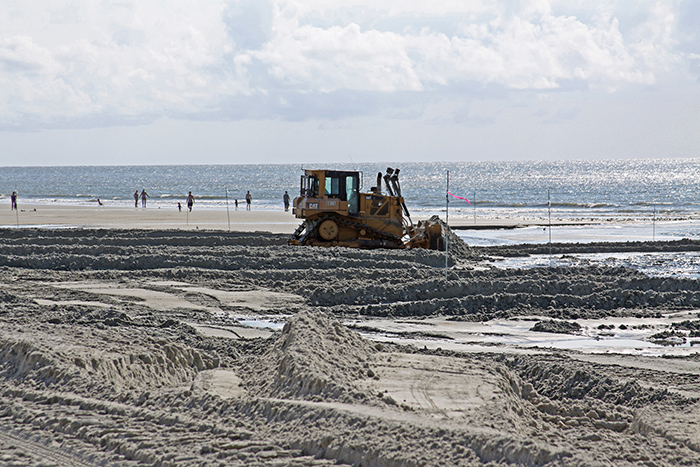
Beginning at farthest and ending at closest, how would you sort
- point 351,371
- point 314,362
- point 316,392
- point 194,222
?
point 194,222
point 351,371
point 314,362
point 316,392

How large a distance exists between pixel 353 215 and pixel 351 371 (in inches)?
477

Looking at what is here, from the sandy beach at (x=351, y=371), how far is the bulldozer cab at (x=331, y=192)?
4719 millimetres

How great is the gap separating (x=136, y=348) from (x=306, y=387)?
2293mm

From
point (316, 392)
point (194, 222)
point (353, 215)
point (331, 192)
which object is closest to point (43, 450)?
point (316, 392)

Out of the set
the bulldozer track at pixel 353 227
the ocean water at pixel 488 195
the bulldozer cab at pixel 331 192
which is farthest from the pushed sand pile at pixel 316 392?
the ocean water at pixel 488 195

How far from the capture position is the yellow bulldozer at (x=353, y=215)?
706 inches

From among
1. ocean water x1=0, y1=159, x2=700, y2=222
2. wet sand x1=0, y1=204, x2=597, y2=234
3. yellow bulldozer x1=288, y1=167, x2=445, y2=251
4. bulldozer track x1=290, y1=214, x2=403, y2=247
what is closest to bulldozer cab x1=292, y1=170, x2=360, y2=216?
yellow bulldozer x1=288, y1=167, x2=445, y2=251

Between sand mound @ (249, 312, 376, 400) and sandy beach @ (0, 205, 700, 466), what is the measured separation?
22 mm

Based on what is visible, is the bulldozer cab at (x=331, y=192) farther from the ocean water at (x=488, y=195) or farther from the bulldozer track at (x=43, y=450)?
the bulldozer track at (x=43, y=450)

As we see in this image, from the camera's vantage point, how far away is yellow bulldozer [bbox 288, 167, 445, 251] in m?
17.9

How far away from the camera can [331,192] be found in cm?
1797

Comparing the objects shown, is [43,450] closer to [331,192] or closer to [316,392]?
[316,392]

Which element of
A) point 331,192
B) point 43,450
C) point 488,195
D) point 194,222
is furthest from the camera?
point 488,195

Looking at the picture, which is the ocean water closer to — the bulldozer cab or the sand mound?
the bulldozer cab
